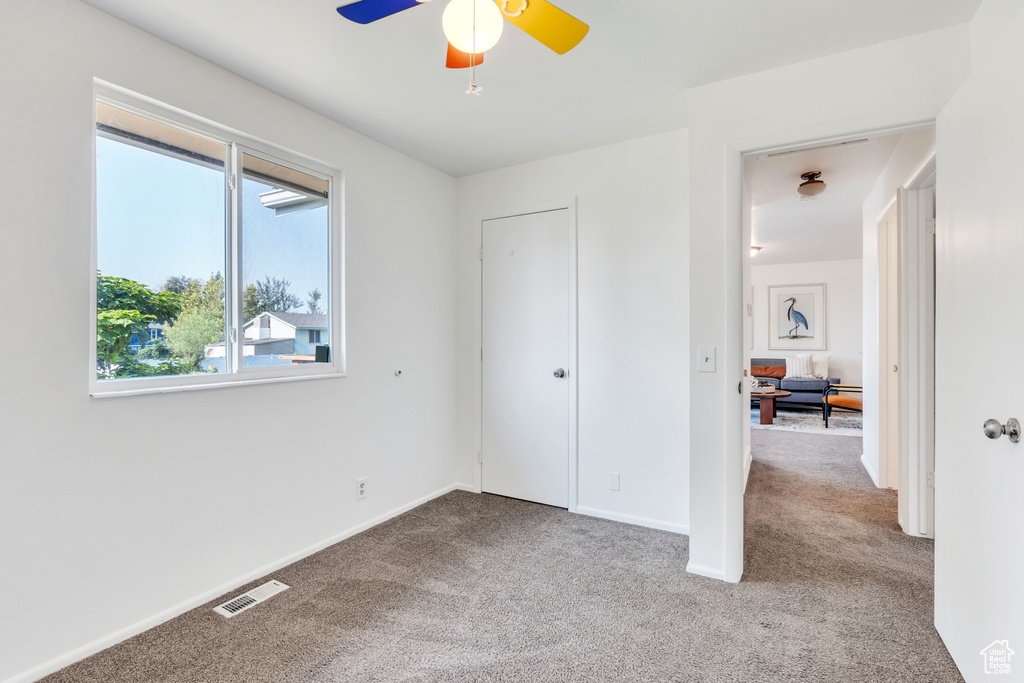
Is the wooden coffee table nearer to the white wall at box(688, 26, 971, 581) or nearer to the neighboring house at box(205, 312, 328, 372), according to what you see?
the white wall at box(688, 26, 971, 581)

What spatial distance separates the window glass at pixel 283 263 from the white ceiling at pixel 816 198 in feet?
9.27

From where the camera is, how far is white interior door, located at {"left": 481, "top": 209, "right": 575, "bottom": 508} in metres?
3.40

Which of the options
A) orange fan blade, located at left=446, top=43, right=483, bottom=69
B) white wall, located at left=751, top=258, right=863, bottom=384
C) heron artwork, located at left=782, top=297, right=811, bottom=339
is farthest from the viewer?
heron artwork, located at left=782, top=297, right=811, bottom=339

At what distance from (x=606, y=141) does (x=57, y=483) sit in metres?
3.11

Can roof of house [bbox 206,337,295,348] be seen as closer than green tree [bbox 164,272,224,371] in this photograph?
No

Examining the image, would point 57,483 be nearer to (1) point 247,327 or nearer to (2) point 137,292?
(2) point 137,292

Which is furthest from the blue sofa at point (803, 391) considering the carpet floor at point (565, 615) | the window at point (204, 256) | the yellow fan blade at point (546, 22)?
the yellow fan blade at point (546, 22)

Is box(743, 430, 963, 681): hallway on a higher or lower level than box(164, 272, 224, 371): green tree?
lower

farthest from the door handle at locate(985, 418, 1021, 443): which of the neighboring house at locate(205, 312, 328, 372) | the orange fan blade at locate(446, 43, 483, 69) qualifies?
the neighboring house at locate(205, 312, 328, 372)

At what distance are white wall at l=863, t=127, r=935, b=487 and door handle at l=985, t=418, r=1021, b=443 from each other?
1999 millimetres

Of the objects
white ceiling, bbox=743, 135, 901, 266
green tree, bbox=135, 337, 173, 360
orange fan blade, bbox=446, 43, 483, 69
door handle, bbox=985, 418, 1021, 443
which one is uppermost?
white ceiling, bbox=743, 135, 901, 266

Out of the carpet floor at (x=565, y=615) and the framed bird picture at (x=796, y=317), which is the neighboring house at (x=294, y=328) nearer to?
the carpet floor at (x=565, y=615)

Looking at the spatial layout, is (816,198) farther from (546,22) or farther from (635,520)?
(546,22)

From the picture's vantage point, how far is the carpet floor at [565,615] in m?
1.74
